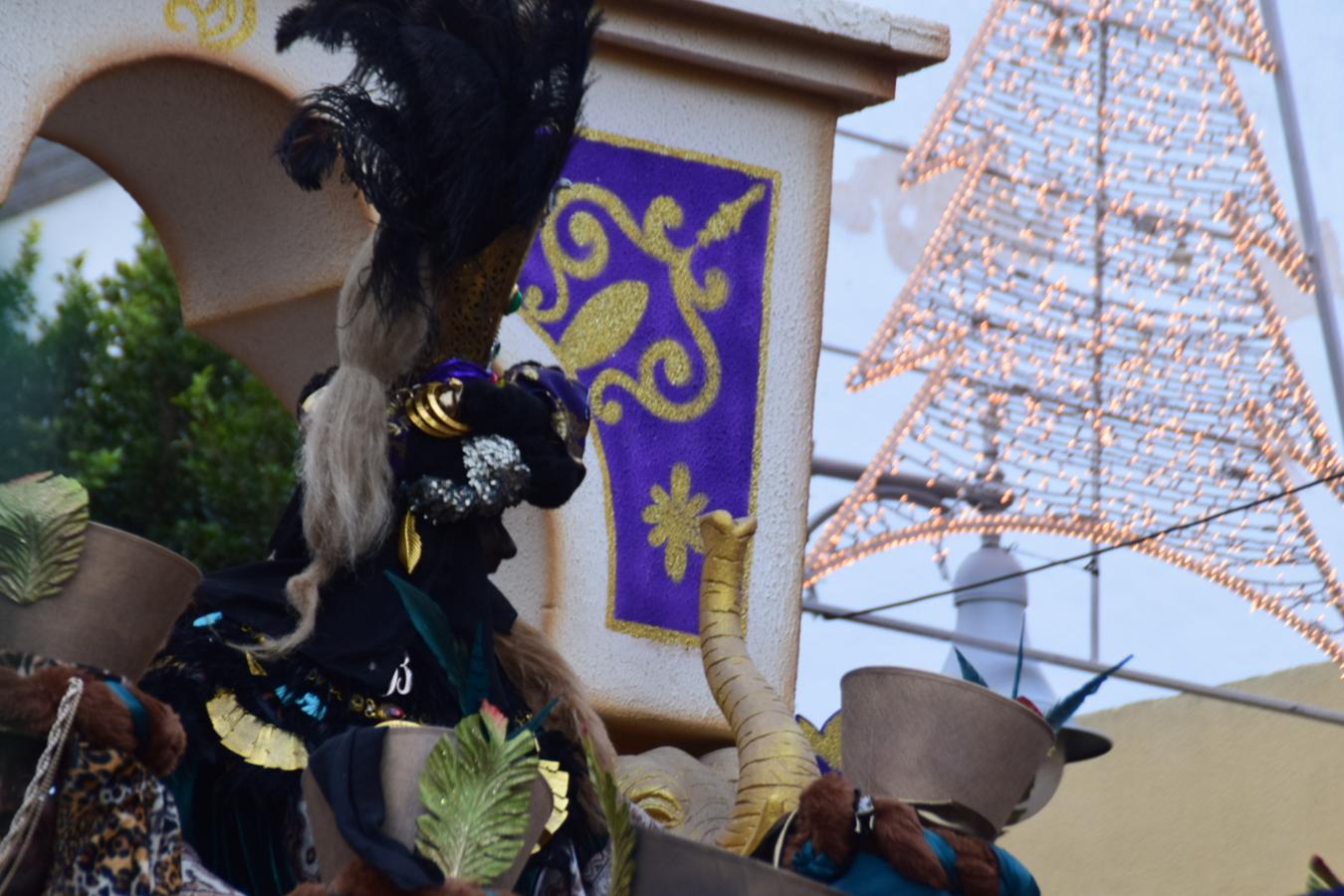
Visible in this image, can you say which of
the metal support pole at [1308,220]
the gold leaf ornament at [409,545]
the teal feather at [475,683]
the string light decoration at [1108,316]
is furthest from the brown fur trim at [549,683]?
the metal support pole at [1308,220]

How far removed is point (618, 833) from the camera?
107 inches

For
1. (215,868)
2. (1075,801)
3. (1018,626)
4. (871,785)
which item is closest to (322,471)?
(215,868)

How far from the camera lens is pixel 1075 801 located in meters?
6.96

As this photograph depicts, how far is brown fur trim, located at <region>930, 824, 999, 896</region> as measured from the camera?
298cm

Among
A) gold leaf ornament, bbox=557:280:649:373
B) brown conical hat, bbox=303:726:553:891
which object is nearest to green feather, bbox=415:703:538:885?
brown conical hat, bbox=303:726:553:891

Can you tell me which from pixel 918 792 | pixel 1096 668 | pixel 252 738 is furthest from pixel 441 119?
pixel 1096 668

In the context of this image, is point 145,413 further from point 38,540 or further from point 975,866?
point 975,866

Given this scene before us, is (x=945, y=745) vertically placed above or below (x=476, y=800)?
above

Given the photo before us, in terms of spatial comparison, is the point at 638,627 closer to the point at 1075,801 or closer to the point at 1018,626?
the point at 1018,626

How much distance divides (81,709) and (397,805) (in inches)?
17.1

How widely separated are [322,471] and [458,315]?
35cm

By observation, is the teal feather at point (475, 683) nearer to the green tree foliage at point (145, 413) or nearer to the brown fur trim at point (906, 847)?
the brown fur trim at point (906, 847)

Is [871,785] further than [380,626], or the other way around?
[380,626]

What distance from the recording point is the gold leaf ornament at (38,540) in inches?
114
